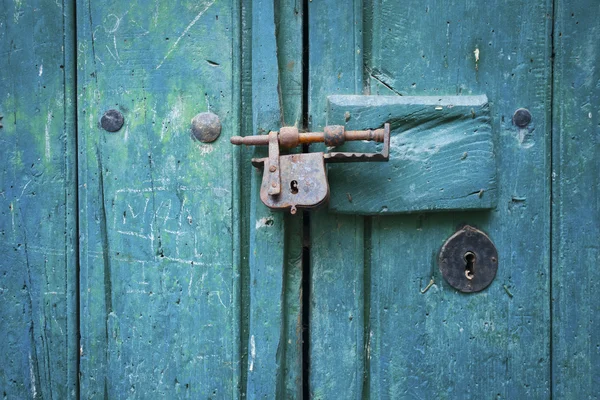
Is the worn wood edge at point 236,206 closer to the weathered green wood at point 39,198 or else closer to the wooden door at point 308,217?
the wooden door at point 308,217

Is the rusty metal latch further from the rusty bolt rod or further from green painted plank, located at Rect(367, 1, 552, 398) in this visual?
green painted plank, located at Rect(367, 1, 552, 398)

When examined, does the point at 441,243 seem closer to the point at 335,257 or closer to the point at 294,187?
the point at 335,257

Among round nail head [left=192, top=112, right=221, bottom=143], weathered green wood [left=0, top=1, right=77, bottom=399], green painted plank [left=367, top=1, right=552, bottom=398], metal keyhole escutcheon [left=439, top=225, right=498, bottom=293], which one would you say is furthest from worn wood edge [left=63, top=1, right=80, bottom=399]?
metal keyhole escutcheon [left=439, top=225, right=498, bottom=293]

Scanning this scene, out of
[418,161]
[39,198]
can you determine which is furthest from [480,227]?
[39,198]

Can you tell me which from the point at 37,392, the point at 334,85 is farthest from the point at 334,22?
the point at 37,392

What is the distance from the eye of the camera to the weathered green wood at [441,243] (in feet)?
2.42

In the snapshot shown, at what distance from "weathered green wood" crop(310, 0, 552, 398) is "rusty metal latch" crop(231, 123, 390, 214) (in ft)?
0.37

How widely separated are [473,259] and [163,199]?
576 mm

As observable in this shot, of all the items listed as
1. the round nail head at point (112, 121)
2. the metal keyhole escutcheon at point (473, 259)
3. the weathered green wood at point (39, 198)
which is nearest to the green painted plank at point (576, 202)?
the metal keyhole escutcheon at point (473, 259)

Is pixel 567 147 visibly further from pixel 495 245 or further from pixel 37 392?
pixel 37 392

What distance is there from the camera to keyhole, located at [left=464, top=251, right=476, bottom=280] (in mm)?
738

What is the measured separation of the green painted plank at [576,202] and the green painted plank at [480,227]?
0.02 metres

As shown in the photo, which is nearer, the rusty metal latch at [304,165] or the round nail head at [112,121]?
the rusty metal latch at [304,165]

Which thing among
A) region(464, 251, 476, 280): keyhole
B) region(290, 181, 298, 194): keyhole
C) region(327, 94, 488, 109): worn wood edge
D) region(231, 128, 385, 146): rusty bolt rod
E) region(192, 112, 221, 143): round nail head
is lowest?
region(464, 251, 476, 280): keyhole
